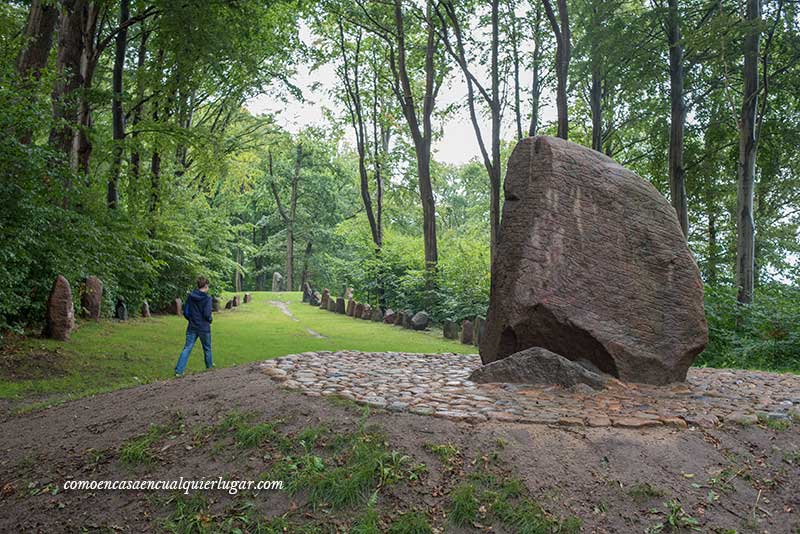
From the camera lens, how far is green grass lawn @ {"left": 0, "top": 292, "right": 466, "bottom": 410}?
8.34 meters

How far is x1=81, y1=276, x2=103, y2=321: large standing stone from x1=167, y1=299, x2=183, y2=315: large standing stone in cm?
476

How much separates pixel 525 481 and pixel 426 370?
12.1ft

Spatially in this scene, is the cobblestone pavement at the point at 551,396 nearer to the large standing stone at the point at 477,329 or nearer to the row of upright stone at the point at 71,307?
the row of upright stone at the point at 71,307

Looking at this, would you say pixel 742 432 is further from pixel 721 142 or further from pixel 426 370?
pixel 721 142

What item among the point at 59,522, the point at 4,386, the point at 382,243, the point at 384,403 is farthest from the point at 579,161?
the point at 382,243

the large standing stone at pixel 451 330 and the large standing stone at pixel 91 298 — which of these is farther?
the large standing stone at pixel 451 330

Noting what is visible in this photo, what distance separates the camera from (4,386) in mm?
7773

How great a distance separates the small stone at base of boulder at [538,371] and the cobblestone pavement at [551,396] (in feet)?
0.45

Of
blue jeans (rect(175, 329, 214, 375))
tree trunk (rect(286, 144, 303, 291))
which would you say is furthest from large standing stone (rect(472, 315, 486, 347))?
tree trunk (rect(286, 144, 303, 291))

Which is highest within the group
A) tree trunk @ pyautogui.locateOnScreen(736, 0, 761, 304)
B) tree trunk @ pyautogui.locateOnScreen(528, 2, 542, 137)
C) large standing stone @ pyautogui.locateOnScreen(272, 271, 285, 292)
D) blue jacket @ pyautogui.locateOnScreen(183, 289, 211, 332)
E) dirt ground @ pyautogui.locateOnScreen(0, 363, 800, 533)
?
tree trunk @ pyautogui.locateOnScreen(528, 2, 542, 137)

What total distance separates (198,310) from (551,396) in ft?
18.4

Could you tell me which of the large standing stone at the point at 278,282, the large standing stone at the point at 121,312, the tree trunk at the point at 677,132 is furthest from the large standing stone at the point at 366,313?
the large standing stone at the point at 278,282

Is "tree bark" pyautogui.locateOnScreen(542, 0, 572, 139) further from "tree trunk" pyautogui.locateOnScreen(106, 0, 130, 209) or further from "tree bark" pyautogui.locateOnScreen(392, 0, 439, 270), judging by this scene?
"tree trunk" pyautogui.locateOnScreen(106, 0, 130, 209)

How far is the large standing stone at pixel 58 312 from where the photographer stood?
10336mm
